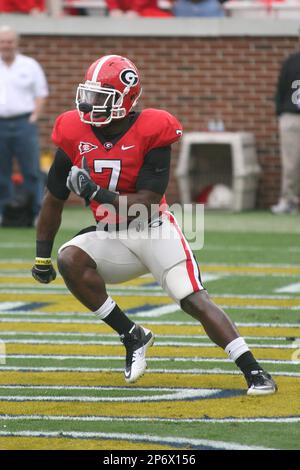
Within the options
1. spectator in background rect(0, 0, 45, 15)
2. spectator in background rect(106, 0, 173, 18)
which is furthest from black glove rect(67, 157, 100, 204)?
spectator in background rect(0, 0, 45, 15)

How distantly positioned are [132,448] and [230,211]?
9.63 meters

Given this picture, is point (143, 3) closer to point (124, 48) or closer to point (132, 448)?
point (124, 48)

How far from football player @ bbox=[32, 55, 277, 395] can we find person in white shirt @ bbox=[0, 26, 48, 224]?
6.56 meters

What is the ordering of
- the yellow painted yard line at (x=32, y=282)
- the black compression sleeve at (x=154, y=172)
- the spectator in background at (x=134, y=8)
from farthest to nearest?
the spectator in background at (x=134, y=8), the yellow painted yard line at (x=32, y=282), the black compression sleeve at (x=154, y=172)

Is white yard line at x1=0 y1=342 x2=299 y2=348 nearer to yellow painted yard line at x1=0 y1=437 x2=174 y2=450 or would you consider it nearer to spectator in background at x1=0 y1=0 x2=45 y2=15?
yellow painted yard line at x1=0 y1=437 x2=174 y2=450

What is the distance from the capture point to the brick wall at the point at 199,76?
14688 mm

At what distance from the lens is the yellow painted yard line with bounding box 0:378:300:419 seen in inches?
216

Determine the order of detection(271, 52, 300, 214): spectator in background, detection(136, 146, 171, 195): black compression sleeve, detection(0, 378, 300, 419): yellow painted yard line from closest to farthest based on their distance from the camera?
1. detection(0, 378, 300, 419): yellow painted yard line
2. detection(136, 146, 171, 195): black compression sleeve
3. detection(271, 52, 300, 214): spectator in background

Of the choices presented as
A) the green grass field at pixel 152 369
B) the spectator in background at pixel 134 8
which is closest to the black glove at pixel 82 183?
the green grass field at pixel 152 369

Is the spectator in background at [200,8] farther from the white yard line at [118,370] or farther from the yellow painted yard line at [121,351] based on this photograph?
the white yard line at [118,370]

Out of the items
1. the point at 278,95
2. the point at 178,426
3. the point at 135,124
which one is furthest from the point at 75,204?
the point at 178,426

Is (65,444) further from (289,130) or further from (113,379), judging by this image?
(289,130)

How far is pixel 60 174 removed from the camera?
6219 mm
